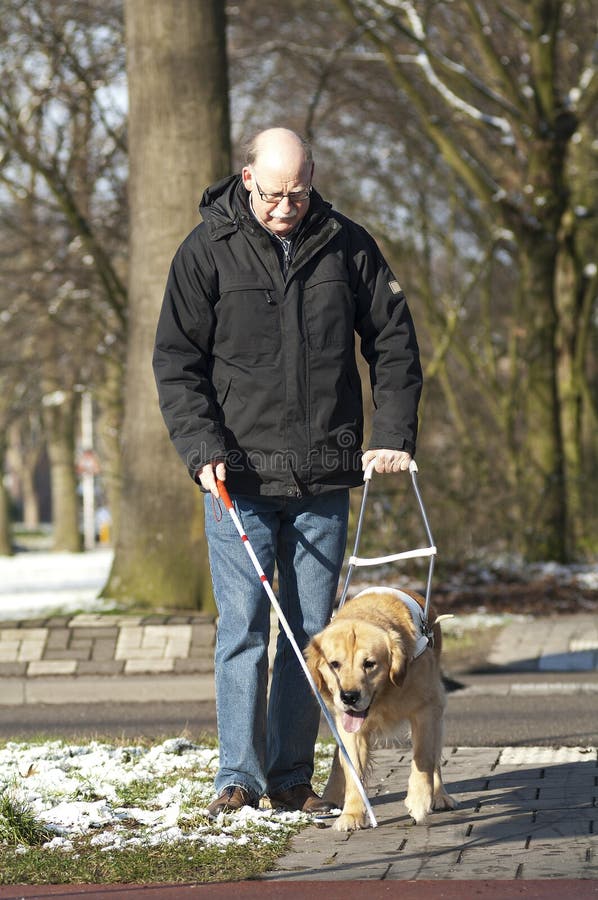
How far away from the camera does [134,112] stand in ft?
35.9

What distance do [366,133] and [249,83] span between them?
315 centimetres

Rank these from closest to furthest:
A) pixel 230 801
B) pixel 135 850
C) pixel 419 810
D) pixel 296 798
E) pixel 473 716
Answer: pixel 135 850 < pixel 419 810 < pixel 230 801 < pixel 296 798 < pixel 473 716

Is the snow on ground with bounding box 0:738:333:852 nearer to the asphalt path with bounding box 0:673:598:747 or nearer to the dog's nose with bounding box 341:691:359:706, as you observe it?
the dog's nose with bounding box 341:691:359:706

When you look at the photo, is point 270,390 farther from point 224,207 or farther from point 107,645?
point 107,645

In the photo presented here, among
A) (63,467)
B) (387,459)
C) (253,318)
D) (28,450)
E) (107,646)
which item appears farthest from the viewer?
(28,450)

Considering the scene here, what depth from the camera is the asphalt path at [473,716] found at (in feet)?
23.8

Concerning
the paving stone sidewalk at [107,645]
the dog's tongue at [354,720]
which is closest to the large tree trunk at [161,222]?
the paving stone sidewalk at [107,645]

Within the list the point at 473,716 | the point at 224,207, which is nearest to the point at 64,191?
the point at 473,716

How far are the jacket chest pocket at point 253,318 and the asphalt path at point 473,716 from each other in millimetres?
2429

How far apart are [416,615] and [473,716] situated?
3356 millimetres

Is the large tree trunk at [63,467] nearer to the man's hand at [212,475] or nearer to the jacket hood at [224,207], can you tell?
the jacket hood at [224,207]

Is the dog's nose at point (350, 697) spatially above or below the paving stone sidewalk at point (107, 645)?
above

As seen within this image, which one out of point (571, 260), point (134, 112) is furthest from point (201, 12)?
point (571, 260)

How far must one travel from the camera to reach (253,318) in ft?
16.4
